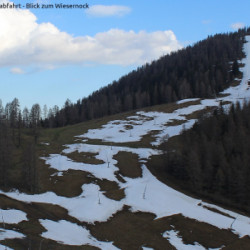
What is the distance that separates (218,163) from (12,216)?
57.4 meters

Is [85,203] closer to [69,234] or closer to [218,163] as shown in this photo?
[69,234]

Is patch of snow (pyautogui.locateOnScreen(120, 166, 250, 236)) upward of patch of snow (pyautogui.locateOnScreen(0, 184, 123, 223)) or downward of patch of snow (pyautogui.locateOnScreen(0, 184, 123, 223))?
downward

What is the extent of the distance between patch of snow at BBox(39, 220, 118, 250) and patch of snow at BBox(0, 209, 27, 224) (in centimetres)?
349

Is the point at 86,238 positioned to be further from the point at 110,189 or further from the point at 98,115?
the point at 98,115

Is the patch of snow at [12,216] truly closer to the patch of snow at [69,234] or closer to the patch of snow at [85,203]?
the patch of snow at [69,234]

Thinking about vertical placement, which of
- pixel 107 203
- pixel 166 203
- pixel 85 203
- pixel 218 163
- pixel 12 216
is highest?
pixel 12 216

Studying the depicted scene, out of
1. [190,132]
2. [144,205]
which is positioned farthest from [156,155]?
[144,205]

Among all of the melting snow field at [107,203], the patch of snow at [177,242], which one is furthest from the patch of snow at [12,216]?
the patch of snow at [177,242]

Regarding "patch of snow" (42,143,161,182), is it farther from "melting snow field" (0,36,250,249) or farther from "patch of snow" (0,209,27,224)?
"patch of snow" (0,209,27,224)

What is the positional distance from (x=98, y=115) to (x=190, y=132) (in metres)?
88.0

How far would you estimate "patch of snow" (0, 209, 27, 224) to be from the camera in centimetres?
4481

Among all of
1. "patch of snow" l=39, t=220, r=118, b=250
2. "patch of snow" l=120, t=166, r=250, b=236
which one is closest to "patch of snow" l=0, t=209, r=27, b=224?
"patch of snow" l=39, t=220, r=118, b=250

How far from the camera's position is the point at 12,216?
46.8 meters

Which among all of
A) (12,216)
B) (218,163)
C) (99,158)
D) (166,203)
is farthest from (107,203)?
(218,163)
